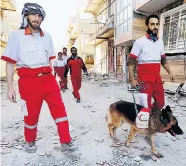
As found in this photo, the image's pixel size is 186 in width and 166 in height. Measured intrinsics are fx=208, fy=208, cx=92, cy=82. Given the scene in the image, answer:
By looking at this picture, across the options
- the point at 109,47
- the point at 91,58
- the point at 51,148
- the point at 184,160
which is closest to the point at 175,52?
the point at 184,160

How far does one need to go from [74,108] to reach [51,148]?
3.27 m

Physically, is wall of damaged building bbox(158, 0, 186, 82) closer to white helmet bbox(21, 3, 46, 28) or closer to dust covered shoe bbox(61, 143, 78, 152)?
dust covered shoe bbox(61, 143, 78, 152)

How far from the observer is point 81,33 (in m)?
35.4

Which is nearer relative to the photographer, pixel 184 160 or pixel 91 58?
pixel 184 160

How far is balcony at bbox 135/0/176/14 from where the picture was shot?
9.94 m

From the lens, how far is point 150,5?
34.6 ft

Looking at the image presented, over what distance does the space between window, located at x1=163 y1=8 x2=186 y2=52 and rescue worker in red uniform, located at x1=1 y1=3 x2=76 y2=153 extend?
6.84 metres

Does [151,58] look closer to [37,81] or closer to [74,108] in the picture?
[37,81]

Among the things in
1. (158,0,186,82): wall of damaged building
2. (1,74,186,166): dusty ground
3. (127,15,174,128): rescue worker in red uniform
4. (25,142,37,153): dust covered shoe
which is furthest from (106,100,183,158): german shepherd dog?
(158,0,186,82): wall of damaged building

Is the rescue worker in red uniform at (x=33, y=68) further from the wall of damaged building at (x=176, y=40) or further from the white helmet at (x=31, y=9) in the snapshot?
the wall of damaged building at (x=176, y=40)

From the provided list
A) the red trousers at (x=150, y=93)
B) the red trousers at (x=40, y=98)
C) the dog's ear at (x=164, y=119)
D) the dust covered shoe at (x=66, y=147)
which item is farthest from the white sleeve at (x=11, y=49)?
the dog's ear at (x=164, y=119)

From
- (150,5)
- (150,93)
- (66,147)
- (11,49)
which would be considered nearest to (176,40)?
(150,5)

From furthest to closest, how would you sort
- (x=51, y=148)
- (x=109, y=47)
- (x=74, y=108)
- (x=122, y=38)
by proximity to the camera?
(x=109, y=47) → (x=122, y=38) → (x=74, y=108) → (x=51, y=148)

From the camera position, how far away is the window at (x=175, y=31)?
8.73m
